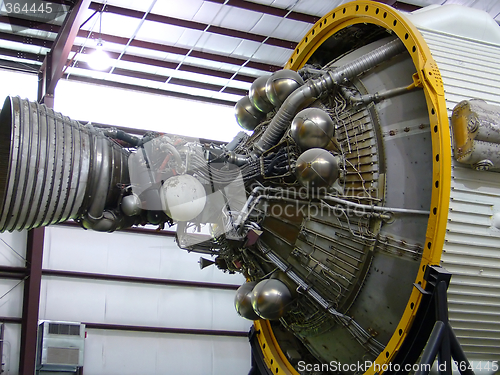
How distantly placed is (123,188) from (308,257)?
1.73 metres

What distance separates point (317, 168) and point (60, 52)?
25.3 feet

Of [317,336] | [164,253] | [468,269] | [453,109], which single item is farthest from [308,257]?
[164,253]

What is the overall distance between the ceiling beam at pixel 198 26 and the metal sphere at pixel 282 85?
20.6 ft

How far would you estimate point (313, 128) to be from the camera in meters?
4.22

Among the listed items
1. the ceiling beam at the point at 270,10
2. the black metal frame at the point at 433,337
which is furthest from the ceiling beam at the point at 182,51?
the black metal frame at the point at 433,337

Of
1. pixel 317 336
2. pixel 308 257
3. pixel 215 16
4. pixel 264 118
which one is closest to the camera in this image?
pixel 308 257

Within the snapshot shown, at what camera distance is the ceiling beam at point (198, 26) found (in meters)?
10.1

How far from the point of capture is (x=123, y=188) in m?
4.61

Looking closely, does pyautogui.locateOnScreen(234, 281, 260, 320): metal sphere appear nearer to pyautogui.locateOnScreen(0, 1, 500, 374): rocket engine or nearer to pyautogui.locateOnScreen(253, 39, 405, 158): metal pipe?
pyautogui.locateOnScreen(0, 1, 500, 374): rocket engine

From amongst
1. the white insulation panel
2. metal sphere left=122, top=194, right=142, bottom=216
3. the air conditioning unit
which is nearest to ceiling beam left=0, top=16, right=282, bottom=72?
the air conditioning unit

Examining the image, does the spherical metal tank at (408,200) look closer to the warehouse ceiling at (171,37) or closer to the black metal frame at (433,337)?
the black metal frame at (433,337)

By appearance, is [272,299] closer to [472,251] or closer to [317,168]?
[317,168]

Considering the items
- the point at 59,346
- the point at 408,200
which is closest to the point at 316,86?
the point at 408,200

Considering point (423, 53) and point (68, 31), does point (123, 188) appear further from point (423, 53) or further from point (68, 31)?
point (68, 31)
